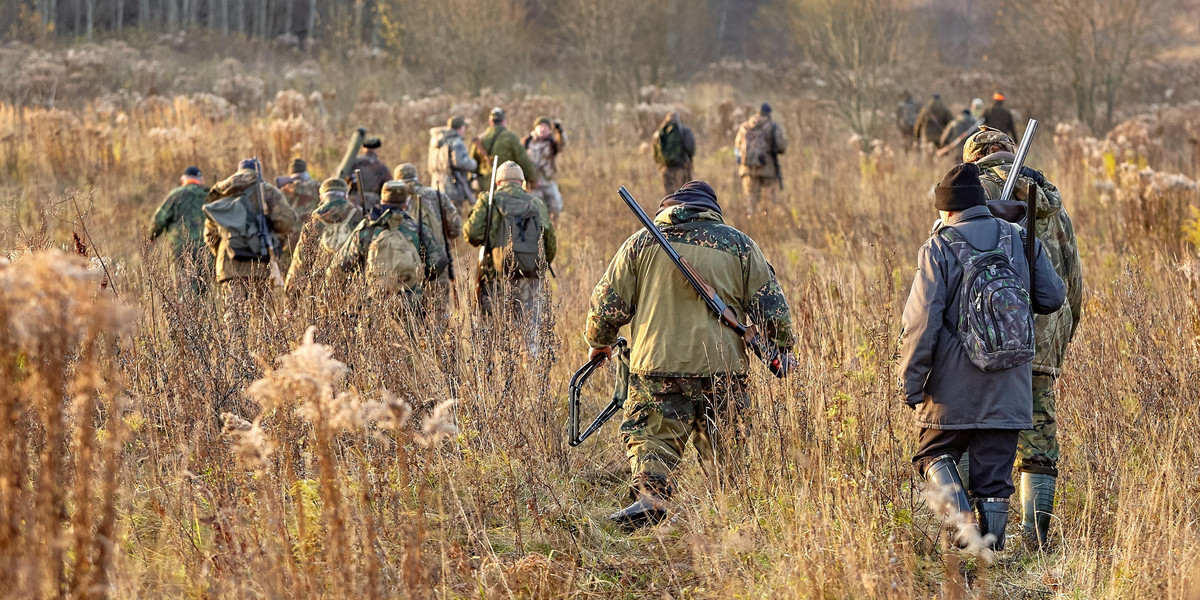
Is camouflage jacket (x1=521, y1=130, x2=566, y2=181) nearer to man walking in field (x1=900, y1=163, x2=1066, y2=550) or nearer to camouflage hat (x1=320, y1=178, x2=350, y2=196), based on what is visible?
camouflage hat (x1=320, y1=178, x2=350, y2=196)

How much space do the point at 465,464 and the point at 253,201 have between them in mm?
4236

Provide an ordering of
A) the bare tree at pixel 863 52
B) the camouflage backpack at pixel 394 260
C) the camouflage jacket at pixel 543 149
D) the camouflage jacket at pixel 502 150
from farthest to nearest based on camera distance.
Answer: the bare tree at pixel 863 52
the camouflage jacket at pixel 543 149
the camouflage jacket at pixel 502 150
the camouflage backpack at pixel 394 260

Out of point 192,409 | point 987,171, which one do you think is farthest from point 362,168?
point 987,171

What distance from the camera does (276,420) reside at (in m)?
4.08

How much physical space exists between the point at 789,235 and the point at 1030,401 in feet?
26.0

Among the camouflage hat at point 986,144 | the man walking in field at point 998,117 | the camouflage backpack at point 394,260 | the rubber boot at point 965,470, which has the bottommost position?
the rubber boot at point 965,470

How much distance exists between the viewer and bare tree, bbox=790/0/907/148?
18.5 metres

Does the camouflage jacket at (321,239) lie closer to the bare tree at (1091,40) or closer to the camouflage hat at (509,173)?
the camouflage hat at (509,173)

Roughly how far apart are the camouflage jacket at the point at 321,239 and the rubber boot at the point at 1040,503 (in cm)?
369

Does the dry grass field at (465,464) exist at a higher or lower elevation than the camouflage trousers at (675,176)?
lower

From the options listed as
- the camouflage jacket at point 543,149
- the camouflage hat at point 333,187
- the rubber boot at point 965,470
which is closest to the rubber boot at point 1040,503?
the rubber boot at point 965,470

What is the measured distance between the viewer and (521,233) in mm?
7039

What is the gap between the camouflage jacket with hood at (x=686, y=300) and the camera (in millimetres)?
4145

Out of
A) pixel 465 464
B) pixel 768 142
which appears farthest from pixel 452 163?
pixel 465 464
